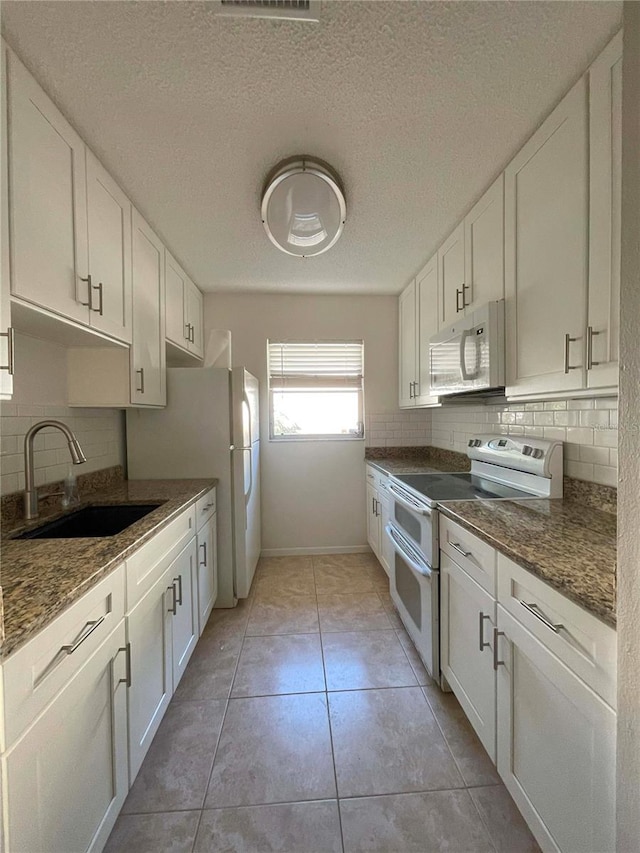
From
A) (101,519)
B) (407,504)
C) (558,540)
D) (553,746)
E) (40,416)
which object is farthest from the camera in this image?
(407,504)

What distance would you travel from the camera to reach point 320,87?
122 cm

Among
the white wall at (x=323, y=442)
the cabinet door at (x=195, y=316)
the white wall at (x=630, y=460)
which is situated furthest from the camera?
the white wall at (x=323, y=442)

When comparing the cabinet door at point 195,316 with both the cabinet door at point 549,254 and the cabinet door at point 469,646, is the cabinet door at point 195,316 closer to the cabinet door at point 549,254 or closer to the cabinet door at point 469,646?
the cabinet door at point 549,254

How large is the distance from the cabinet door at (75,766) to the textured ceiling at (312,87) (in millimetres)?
1769

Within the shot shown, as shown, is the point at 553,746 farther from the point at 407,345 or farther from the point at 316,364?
the point at 316,364

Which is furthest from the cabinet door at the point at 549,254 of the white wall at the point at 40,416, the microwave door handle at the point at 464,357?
the white wall at the point at 40,416

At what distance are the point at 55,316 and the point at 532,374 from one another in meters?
1.82

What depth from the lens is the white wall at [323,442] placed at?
330 centimetres

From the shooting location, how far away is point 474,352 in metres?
1.78

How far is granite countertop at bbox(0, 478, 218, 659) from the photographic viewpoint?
2.46ft

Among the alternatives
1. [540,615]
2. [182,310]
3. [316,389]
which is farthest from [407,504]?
[182,310]

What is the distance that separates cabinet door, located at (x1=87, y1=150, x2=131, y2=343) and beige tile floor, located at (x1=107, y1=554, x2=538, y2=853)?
1.75m

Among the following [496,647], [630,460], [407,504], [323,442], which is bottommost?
[496,647]

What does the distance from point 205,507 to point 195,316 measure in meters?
1.67
